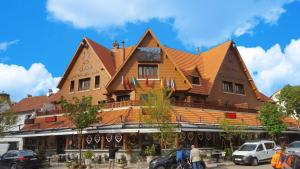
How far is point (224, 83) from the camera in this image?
42250 millimetres

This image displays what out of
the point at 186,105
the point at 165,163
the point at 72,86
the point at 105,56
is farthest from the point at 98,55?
the point at 165,163

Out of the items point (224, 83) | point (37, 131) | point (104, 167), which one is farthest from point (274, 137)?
point (37, 131)

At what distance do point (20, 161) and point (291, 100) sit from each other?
39.3 m

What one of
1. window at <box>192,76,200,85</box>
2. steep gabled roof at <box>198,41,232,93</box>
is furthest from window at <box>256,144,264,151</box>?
window at <box>192,76,200,85</box>

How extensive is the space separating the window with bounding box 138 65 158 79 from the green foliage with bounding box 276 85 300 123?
22.3 meters

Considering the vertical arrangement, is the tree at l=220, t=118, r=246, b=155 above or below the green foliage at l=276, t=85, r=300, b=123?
below

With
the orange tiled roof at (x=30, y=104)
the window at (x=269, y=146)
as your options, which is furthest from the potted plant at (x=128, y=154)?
the orange tiled roof at (x=30, y=104)

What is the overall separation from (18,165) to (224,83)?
26.0 metres

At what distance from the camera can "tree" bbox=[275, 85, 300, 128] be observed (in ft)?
164

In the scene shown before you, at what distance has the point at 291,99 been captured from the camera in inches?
1994

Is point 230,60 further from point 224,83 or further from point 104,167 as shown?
point 104,167

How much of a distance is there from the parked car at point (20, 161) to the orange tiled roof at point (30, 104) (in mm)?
26645

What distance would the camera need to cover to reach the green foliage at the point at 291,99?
5007 centimetres

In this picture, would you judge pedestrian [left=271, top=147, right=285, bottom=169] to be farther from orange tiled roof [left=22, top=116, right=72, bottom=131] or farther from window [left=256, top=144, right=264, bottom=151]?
orange tiled roof [left=22, top=116, right=72, bottom=131]
